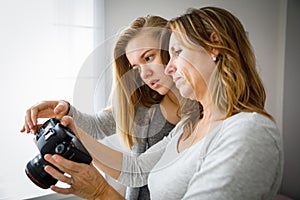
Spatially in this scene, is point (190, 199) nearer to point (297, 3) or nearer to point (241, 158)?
point (241, 158)

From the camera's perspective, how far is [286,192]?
1256 mm

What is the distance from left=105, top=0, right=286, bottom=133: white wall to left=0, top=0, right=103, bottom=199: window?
237mm

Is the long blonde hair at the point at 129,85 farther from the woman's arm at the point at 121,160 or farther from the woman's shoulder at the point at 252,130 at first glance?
the woman's shoulder at the point at 252,130

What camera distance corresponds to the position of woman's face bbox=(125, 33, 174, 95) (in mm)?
578

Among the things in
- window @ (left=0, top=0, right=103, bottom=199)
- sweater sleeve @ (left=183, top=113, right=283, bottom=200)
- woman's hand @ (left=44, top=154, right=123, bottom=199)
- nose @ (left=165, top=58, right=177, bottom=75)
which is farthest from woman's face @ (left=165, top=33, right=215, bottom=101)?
window @ (left=0, top=0, right=103, bottom=199)

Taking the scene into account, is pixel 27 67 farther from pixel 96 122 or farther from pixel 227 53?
pixel 227 53

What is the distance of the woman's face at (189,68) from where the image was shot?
1.77 ft

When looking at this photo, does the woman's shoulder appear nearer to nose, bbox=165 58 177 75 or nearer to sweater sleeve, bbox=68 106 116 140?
nose, bbox=165 58 177 75

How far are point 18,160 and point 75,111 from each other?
0.37 metres

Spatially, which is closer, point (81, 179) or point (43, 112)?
point (81, 179)

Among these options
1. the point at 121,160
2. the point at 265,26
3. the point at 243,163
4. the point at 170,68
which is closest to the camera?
the point at 243,163

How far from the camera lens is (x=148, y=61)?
0.58 m

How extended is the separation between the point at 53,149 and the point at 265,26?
0.89m

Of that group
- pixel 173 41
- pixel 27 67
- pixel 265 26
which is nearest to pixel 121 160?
pixel 173 41
